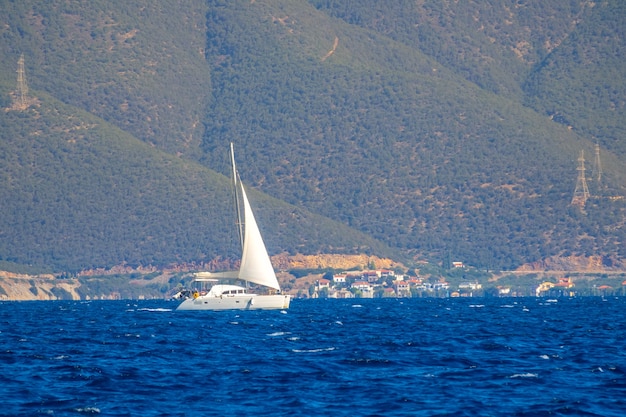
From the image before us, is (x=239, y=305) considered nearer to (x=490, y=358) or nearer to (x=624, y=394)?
(x=490, y=358)

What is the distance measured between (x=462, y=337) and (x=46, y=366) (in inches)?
1108

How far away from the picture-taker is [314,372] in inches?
2199

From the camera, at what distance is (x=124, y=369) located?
2254 inches

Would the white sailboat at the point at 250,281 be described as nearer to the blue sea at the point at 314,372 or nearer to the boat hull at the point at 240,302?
the boat hull at the point at 240,302

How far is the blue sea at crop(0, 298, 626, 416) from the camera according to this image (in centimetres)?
4616

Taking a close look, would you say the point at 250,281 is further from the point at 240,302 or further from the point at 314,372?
the point at 314,372

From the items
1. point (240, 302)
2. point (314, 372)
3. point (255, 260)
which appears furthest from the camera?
point (240, 302)

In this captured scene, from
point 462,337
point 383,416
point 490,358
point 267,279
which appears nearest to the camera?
point 383,416

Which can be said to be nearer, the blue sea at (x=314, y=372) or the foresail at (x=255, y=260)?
the blue sea at (x=314, y=372)

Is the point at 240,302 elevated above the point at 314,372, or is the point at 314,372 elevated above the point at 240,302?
the point at 240,302

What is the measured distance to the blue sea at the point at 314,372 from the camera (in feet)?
151

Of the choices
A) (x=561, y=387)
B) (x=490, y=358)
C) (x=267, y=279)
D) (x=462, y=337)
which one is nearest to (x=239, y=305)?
(x=267, y=279)

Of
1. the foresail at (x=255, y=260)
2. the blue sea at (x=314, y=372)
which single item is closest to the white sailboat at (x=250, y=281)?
the foresail at (x=255, y=260)

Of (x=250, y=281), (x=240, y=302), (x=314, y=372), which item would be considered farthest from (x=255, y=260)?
(x=314, y=372)
